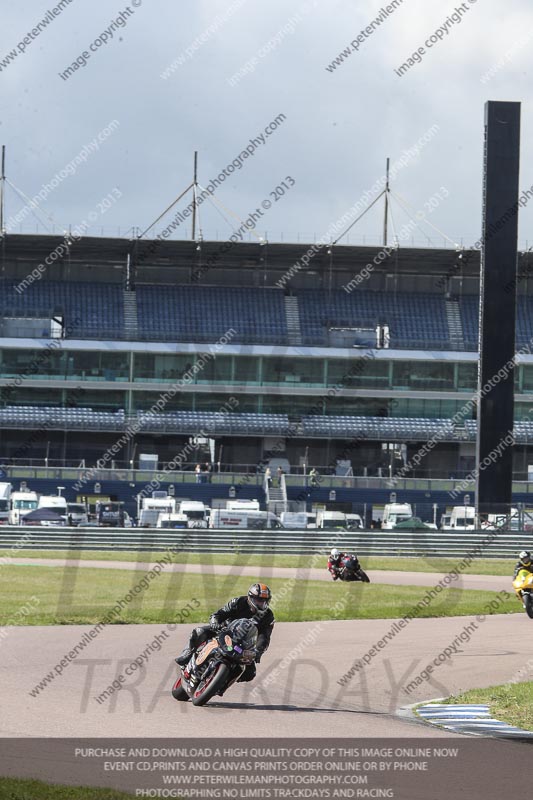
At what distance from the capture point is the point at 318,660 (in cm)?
1677

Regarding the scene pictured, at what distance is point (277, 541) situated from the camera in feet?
141

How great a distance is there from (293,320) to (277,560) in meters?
34.1

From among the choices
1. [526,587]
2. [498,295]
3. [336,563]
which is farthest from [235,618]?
[498,295]

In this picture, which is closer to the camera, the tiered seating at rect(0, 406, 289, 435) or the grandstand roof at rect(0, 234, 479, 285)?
the tiered seating at rect(0, 406, 289, 435)

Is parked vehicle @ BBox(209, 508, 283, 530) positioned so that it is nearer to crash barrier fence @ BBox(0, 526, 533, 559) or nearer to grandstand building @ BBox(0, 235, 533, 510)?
crash barrier fence @ BBox(0, 526, 533, 559)

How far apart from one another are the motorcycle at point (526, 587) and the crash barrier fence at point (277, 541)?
59.1 ft

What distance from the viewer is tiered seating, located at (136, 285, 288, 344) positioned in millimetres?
69500

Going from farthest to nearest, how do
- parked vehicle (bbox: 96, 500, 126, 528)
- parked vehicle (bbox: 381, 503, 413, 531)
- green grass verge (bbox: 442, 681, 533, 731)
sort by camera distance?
parked vehicle (bbox: 381, 503, 413, 531) → parked vehicle (bbox: 96, 500, 126, 528) → green grass verge (bbox: 442, 681, 533, 731)

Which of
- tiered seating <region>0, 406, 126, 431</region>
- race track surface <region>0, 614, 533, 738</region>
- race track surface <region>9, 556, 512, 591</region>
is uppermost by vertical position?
tiered seating <region>0, 406, 126, 431</region>

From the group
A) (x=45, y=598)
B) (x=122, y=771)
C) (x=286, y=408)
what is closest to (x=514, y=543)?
(x=45, y=598)

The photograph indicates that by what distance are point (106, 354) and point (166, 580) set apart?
38162 millimetres

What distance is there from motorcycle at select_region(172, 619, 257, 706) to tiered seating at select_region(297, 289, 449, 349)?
56756mm

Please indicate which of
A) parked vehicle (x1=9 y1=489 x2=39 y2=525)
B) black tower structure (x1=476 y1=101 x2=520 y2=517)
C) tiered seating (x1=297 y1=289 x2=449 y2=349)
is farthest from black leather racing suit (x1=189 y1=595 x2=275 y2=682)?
tiered seating (x1=297 y1=289 x2=449 y2=349)

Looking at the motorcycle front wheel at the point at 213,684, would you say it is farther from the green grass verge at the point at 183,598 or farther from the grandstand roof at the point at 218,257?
the grandstand roof at the point at 218,257
